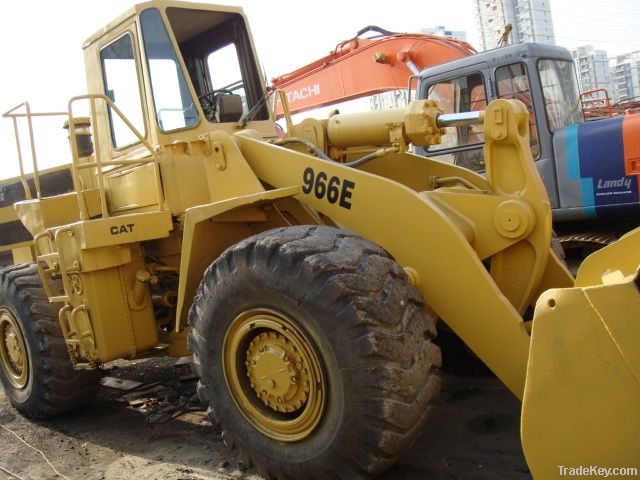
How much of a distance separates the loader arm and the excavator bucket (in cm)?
72

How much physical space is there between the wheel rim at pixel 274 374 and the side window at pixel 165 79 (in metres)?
1.85

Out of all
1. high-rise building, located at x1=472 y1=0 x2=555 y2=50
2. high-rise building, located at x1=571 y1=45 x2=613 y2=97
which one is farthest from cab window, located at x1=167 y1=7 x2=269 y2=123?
high-rise building, located at x1=472 y1=0 x2=555 y2=50

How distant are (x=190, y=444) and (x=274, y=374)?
140 centimetres

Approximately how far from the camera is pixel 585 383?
7.48ft

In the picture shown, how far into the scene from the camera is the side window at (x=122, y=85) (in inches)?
185

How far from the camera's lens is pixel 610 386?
7.34 ft

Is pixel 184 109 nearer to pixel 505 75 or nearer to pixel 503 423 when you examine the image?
pixel 503 423

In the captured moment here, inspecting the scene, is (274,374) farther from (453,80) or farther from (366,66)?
(366,66)

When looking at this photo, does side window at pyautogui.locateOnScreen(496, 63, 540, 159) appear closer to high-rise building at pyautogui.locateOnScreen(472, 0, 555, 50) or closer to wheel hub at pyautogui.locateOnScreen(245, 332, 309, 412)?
wheel hub at pyautogui.locateOnScreen(245, 332, 309, 412)

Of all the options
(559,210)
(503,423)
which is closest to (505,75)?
(559,210)

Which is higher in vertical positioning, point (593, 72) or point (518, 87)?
point (593, 72)

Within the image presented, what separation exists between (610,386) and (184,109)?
3.37m

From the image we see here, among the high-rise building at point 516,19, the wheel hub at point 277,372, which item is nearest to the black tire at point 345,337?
the wheel hub at point 277,372

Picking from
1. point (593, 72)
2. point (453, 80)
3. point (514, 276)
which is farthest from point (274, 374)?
point (593, 72)
